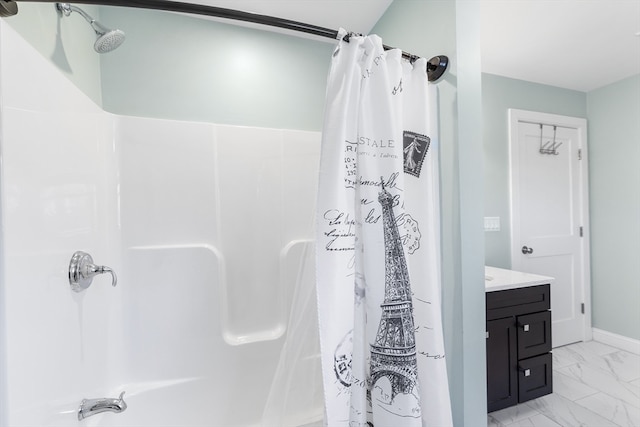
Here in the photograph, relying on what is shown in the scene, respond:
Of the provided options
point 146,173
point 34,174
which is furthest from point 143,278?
point 34,174

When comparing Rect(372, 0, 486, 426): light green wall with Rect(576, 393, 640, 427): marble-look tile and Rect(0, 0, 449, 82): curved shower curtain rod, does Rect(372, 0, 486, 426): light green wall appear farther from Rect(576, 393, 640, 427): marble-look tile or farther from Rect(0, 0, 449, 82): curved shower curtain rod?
Rect(576, 393, 640, 427): marble-look tile

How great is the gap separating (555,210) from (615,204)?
0.55 metres

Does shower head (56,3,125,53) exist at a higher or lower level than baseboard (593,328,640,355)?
higher

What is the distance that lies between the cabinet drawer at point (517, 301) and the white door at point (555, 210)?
65cm

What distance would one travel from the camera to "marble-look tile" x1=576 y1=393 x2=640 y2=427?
173cm

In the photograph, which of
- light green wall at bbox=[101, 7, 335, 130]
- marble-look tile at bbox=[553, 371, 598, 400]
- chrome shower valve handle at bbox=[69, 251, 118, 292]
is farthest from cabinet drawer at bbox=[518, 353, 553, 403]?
chrome shower valve handle at bbox=[69, 251, 118, 292]

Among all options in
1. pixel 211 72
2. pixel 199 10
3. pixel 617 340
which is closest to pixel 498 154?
pixel 617 340

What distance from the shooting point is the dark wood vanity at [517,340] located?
5.52ft

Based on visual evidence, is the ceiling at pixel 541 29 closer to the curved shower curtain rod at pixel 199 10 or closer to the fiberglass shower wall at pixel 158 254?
the fiberglass shower wall at pixel 158 254

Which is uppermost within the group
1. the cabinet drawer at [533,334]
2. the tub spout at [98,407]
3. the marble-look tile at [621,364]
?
the tub spout at [98,407]

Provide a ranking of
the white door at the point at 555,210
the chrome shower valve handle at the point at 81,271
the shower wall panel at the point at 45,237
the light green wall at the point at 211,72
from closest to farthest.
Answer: the shower wall panel at the point at 45,237 < the chrome shower valve handle at the point at 81,271 < the light green wall at the point at 211,72 < the white door at the point at 555,210

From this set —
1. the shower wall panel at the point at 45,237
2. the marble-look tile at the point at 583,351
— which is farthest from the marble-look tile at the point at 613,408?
the shower wall panel at the point at 45,237

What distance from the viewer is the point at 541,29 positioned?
1816 millimetres

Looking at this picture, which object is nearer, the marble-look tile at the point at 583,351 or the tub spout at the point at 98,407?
the tub spout at the point at 98,407
